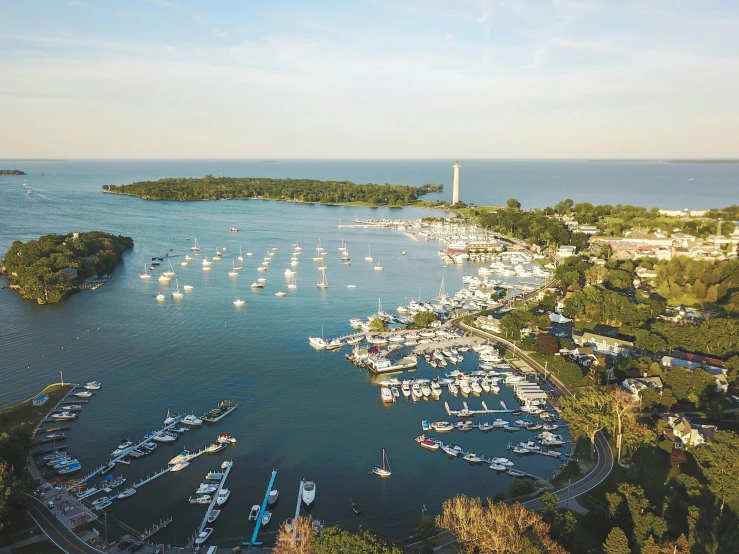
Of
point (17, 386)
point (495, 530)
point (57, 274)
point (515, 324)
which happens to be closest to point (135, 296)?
point (57, 274)

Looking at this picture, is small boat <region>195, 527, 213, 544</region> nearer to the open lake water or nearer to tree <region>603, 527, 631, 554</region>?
the open lake water

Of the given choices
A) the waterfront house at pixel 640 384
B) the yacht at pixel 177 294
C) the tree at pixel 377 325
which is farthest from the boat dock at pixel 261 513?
the yacht at pixel 177 294

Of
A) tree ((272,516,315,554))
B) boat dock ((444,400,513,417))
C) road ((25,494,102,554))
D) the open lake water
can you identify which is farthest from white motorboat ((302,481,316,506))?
boat dock ((444,400,513,417))

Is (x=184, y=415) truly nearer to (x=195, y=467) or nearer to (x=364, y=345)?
(x=195, y=467)

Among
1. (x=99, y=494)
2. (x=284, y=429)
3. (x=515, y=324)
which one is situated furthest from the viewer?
(x=515, y=324)

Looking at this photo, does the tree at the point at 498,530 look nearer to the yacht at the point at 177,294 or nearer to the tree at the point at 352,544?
the tree at the point at 352,544
